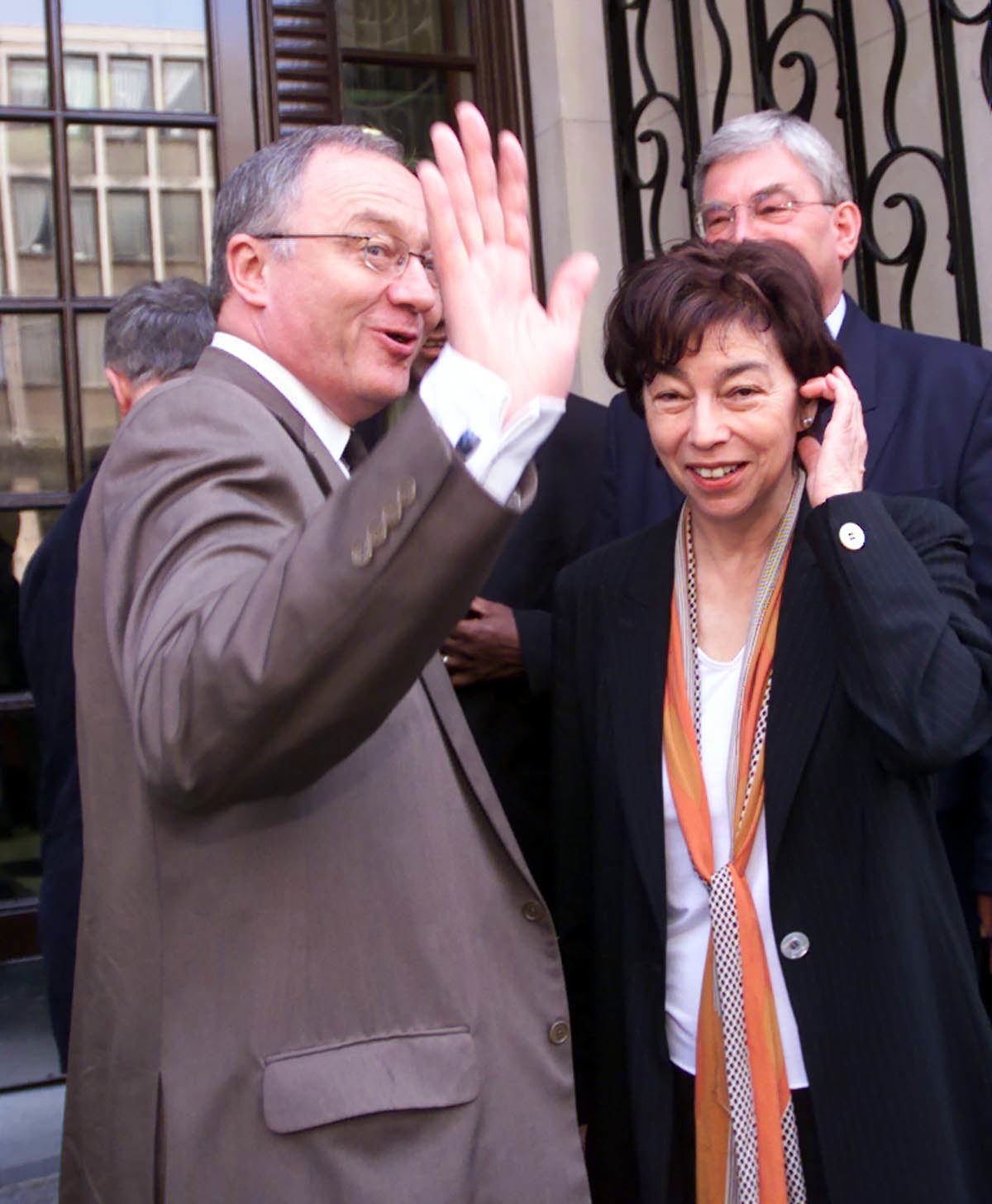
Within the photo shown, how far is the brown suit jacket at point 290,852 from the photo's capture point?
3.61 ft

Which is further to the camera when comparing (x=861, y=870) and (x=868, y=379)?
(x=868, y=379)

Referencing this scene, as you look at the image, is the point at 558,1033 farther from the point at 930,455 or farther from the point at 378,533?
the point at 930,455

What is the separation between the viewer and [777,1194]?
6.11ft

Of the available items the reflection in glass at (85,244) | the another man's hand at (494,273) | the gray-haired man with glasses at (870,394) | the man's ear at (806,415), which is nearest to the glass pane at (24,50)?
the reflection in glass at (85,244)

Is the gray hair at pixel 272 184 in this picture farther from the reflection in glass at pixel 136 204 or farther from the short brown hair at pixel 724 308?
the reflection in glass at pixel 136 204

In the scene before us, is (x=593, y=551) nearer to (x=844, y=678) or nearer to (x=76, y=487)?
(x=844, y=678)

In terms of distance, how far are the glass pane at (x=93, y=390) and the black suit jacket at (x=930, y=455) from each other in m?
2.03

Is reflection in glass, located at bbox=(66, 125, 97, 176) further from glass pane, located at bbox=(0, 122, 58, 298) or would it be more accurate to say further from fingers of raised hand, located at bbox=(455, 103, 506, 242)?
fingers of raised hand, located at bbox=(455, 103, 506, 242)

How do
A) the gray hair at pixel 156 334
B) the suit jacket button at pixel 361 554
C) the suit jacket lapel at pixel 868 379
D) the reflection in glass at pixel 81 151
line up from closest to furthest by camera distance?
the suit jacket button at pixel 361 554, the suit jacket lapel at pixel 868 379, the gray hair at pixel 156 334, the reflection in glass at pixel 81 151

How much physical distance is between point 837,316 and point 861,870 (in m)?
1.35

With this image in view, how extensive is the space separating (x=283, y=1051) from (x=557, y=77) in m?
3.74

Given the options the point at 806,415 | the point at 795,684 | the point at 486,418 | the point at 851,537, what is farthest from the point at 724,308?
the point at 486,418

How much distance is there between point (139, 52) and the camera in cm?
423

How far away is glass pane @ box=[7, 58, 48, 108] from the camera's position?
414 cm
